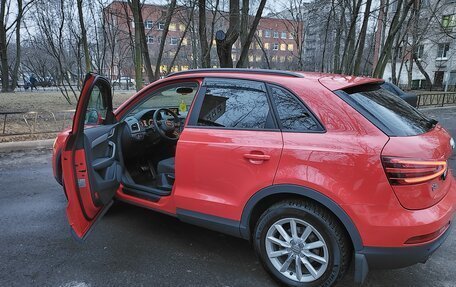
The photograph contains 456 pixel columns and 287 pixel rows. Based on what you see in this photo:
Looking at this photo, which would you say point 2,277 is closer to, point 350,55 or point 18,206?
point 18,206

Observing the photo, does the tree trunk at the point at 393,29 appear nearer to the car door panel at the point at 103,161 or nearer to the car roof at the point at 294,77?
the car roof at the point at 294,77

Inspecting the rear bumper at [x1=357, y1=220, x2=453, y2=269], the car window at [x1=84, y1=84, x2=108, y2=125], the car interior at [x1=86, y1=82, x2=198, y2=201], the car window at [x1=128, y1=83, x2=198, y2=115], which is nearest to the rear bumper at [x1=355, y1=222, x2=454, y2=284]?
the rear bumper at [x1=357, y1=220, x2=453, y2=269]

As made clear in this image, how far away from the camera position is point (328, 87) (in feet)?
8.55

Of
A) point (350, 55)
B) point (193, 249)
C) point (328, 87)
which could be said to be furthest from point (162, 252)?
point (350, 55)

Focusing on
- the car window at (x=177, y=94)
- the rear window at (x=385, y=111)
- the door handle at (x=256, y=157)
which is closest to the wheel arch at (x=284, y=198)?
the door handle at (x=256, y=157)

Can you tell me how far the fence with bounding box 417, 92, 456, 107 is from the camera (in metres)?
19.5

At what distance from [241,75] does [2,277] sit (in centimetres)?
260

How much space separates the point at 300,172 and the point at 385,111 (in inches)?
31.3

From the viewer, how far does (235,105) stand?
2.95 metres

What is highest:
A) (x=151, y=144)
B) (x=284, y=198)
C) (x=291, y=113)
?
(x=291, y=113)

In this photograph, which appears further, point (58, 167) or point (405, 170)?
point (58, 167)

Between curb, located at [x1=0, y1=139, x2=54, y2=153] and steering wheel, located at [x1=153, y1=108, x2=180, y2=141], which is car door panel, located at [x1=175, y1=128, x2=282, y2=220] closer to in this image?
steering wheel, located at [x1=153, y1=108, x2=180, y2=141]

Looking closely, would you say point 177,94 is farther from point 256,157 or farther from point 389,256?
point 389,256

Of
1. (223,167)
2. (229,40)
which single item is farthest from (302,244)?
(229,40)
